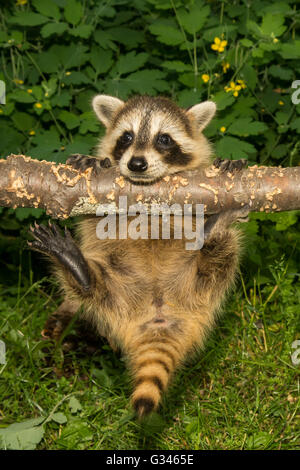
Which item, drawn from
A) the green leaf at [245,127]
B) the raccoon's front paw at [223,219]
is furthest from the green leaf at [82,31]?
the raccoon's front paw at [223,219]

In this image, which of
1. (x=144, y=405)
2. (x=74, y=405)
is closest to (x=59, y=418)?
(x=74, y=405)

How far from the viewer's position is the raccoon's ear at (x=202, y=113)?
4.37 meters

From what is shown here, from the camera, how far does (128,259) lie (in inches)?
152

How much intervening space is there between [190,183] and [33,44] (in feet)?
9.72

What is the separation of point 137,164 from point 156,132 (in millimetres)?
673

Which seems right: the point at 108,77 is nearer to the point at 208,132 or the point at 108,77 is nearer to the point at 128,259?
the point at 208,132

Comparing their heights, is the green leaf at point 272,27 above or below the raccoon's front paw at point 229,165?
above

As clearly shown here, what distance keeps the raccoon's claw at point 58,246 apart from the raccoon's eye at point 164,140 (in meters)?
1.02

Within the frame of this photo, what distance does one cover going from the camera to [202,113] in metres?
4.44

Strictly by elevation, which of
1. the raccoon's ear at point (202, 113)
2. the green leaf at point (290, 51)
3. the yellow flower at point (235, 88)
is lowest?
the raccoon's ear at point (202, 113)

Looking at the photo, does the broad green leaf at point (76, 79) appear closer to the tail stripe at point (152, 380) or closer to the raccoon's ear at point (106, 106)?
the raccoon's ear at point (106, 106)
